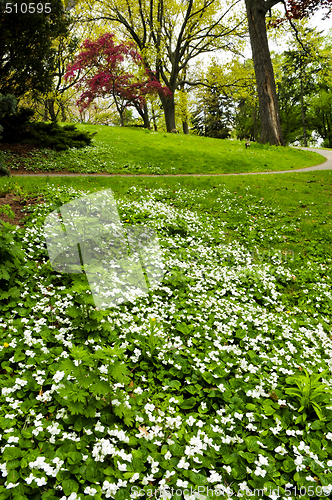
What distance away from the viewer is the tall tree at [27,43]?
8445 mm

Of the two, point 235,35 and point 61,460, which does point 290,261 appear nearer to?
point 61,460

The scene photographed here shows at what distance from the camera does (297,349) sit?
3.55 meters

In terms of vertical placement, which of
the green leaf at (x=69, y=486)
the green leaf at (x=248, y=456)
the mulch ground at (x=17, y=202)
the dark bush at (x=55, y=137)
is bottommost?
the green leaf at (x=248, y=456)

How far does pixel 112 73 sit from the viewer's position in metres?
22.7

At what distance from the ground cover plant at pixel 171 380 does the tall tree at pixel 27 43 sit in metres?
6.90

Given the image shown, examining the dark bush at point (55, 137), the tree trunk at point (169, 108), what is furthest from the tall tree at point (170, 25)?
the dark bush at point (55, 137)

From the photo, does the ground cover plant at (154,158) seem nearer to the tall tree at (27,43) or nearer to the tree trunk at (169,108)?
the tall tree at (27,43)

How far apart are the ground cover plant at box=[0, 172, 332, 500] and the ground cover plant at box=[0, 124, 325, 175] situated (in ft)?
20.1

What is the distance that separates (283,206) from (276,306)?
5109 mm

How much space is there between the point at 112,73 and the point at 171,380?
25933 mm

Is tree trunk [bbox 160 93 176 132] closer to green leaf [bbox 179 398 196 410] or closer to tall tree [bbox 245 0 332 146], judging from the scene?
tall tree [bbox 245 0 332 146]

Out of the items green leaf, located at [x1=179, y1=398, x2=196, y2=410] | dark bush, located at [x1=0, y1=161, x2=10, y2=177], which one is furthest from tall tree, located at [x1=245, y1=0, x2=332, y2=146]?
green leaf, located at [x1=179, y1=398, x2=196, y2=410]

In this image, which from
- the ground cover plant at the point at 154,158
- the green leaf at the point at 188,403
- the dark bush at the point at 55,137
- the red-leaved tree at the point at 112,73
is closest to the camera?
the green leaf at the point at 188,403

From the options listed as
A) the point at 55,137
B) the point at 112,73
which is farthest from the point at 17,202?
the point at 112,73
